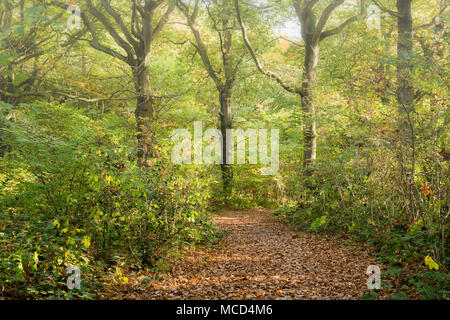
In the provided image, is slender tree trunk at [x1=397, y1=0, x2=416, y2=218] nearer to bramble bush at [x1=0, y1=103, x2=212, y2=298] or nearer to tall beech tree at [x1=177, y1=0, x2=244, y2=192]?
bramble bush at [x1=0, y1=103, x2=212, y2=298]

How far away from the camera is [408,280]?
397 centimetres

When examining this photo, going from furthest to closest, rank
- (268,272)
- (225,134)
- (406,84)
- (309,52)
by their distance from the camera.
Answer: (225,134) → (309,52) → (406,84) → (268,272)

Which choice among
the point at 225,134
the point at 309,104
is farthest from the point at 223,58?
the point at 309,104

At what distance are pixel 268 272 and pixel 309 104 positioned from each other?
22.9 ft

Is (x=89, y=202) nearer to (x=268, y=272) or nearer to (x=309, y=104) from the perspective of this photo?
(x=268, y=272)

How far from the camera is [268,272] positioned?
5250 mm

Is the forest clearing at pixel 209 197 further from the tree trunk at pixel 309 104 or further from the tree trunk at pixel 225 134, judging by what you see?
the tree trunk at pixel 225 134

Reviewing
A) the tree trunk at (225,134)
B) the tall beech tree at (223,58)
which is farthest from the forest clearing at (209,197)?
the tree trunk at (225,134)

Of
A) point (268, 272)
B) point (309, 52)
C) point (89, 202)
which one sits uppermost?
point (309, 52)

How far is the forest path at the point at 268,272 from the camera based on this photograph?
13.8 ft

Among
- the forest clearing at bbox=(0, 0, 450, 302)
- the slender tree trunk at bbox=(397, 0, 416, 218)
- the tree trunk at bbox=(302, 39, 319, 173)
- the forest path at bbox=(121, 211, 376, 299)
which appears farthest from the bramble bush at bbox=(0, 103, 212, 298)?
the tree trunk at bbox=(302, 39, 319, 173)

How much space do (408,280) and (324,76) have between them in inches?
385

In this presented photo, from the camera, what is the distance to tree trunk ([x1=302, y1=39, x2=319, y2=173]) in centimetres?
1048

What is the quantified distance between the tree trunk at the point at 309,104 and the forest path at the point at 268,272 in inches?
144
